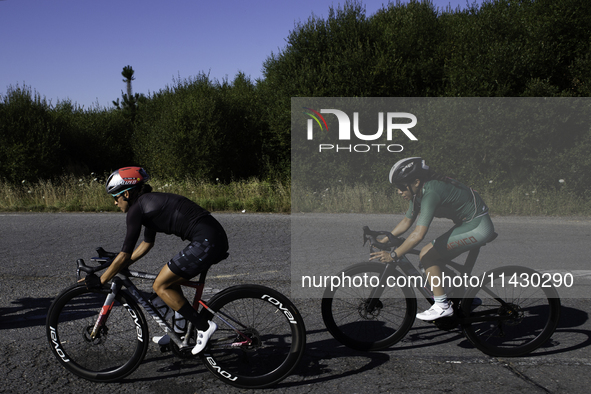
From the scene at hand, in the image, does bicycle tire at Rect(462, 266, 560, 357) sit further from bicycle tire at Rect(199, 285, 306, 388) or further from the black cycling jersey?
the black cycling jersey

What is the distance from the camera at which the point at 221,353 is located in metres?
3.71

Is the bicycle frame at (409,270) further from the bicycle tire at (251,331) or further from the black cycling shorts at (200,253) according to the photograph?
the black cycling shorts at (200,253)

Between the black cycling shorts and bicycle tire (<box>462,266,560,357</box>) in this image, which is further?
bicycle tire (<box>462,266,560,357</box>)

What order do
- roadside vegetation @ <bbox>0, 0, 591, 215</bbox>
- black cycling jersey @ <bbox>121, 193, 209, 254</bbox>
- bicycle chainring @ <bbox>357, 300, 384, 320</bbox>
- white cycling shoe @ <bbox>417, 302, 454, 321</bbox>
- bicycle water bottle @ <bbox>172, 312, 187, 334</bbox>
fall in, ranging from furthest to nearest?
1. roadside vegetation @ <bbox>0, 0, 591, 215</bbox>
2. bicycle chainring @ <bbox>357, 300, 384, 320</bbox>
3. white cycling shoe @ <bbox>417, 302, 454, 321</bbox>
4. bicycle water bottle @ <bbox>172, 312, 187, 334</bbox>
5. black cycling jersey @ <bbox>121, 193, 209, 254</bbox>

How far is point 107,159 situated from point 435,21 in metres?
16.8

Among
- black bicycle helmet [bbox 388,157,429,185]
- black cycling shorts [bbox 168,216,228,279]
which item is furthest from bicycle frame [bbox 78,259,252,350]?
black bicycle helmet [bbox 388,157,429,185]

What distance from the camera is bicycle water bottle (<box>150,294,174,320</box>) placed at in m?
3.58

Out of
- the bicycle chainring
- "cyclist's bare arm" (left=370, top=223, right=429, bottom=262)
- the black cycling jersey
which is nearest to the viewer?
the black cycling jersey

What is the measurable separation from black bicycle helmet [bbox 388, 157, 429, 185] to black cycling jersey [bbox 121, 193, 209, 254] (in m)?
1.51

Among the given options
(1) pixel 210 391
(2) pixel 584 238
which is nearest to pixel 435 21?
(2) pixel 584 238

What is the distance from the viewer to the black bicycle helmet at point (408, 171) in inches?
151

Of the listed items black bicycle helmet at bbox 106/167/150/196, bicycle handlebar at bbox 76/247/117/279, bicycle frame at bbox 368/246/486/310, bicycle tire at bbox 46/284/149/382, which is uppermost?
black bicycle helmet at bbox 106/167/150/196

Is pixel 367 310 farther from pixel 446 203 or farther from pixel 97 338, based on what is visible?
pixel 97 338

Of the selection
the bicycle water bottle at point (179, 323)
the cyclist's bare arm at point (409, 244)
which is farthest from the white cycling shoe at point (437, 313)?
the bicycle water bottle at point (179, 323)
